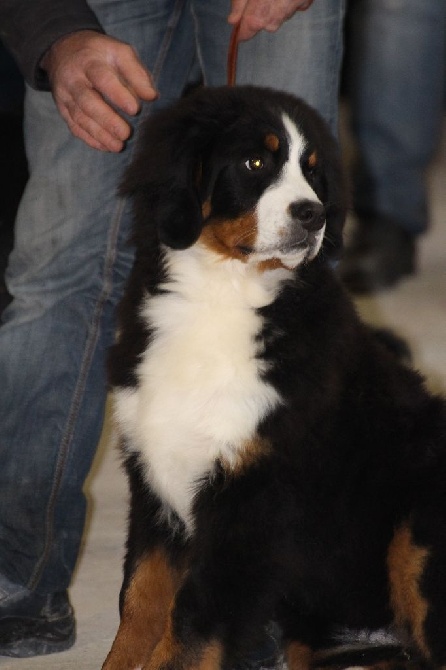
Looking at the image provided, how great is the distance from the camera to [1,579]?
2877mm

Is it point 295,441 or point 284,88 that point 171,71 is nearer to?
point 284,88

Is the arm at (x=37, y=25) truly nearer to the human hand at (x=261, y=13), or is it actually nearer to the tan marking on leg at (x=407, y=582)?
the human hand at (x=261, y=13)

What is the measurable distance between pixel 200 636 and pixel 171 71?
1.48 m

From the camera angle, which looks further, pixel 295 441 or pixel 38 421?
pixel 38 421

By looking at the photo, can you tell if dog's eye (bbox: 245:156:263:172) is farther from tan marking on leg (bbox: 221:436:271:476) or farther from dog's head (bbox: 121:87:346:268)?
tan marking on leg (bbox: 221:436:271:476)

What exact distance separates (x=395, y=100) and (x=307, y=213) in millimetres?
3091

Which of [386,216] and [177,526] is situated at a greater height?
[177,526]

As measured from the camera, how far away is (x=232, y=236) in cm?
248

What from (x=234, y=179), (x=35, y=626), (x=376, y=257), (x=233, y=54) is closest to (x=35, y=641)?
(x=35, y=626)

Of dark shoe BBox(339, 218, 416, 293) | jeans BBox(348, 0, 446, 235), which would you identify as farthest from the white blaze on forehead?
dark shoe BBox(339, 218, 416, 293)

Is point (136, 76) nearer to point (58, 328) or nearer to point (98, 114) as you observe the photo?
point (98, 114)

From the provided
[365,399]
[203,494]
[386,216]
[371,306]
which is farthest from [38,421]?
[386,216]

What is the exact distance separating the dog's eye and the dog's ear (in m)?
0.10

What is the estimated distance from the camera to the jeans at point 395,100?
507cm
